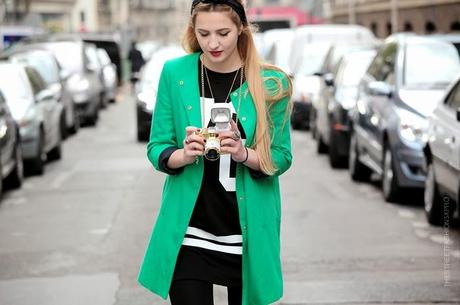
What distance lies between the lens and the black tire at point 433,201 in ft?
33.9

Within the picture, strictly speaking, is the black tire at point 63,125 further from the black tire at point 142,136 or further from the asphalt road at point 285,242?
the asphalt road at point 285,242

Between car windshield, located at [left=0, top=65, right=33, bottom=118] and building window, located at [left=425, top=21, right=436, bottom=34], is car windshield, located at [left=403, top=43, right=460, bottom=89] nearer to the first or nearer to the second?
car windshield, located at [left=0, top=65, right=33, bottom=118]

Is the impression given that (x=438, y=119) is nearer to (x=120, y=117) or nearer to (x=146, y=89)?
(x=146, y=89)

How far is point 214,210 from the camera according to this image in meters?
4.19

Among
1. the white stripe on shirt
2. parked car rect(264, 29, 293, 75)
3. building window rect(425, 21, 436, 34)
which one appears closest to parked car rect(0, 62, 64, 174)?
parked car rect(264, 29, 293, 75)

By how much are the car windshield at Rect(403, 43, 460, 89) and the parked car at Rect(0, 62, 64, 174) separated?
5141mm

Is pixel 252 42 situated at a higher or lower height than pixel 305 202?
higher

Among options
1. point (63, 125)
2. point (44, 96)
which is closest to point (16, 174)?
point (44, 96)

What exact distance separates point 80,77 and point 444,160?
1722cm

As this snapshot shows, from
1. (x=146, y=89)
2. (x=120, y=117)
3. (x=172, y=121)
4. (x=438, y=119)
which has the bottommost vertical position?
(x=120, y=117)

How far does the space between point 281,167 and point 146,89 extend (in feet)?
56.5

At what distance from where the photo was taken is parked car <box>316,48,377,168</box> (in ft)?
51.4

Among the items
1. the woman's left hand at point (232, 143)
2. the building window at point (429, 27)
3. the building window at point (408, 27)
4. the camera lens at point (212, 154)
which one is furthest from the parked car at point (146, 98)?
the building window at point (408, 27)

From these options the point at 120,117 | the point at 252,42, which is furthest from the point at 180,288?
Result: the point at 120,117
